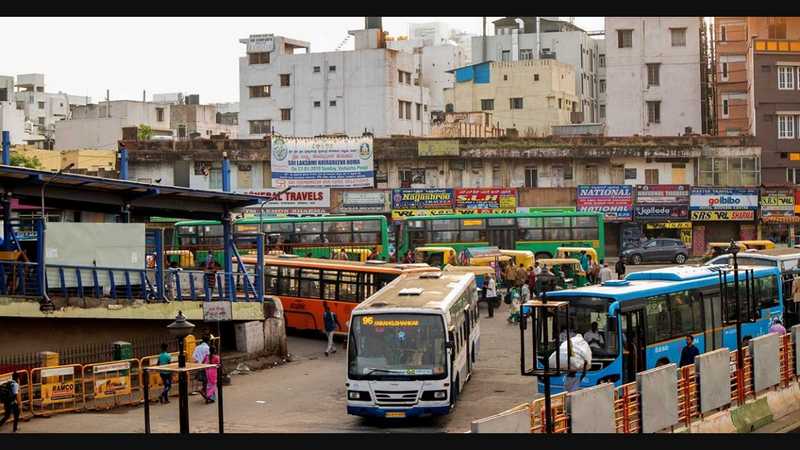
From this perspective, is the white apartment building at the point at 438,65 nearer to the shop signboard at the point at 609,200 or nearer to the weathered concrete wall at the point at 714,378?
the shop signboard at the point at 609,200

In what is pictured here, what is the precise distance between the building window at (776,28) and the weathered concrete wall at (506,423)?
60.2 m

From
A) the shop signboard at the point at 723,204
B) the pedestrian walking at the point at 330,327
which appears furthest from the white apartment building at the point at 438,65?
the pedestrian walking at the point at 330,327

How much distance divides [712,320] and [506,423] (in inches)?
455

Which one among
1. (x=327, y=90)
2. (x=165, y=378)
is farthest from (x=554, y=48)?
(x=165, y=378)

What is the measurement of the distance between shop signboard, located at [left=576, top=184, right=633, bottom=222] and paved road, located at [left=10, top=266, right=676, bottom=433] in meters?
33.4

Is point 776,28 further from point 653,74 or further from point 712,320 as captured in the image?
point 712,320

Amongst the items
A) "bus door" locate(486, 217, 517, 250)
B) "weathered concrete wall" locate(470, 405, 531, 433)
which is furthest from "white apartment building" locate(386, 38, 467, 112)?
"weathered concrete wall" locate(470, 405, 531, 433)

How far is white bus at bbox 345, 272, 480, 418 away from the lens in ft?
72.7

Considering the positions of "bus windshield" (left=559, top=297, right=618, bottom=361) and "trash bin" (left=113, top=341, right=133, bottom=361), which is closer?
"bus windshield" (left=559, top=297, right=618, bottom=361)

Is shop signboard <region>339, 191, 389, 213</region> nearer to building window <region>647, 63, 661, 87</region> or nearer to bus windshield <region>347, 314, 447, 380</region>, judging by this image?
building window <region>647, 63, 661, 87</region>

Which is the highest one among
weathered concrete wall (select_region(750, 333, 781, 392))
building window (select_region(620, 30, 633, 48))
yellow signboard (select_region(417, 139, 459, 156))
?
building window (select_region(620, 30, 633, 48))

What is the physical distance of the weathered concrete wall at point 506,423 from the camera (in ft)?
50.8

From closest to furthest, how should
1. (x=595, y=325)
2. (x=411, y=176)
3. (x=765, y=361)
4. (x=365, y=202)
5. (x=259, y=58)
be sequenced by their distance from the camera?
(x=595, y=325) → (x=765, y=361) → (x=365, y=202) → (x=411, y=176) → (x=259, y=58)

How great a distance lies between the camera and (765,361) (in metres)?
23.4
